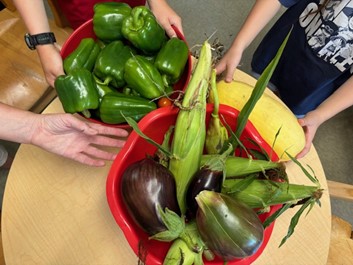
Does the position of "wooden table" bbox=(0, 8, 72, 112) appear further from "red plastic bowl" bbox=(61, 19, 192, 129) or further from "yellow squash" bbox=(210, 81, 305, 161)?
"yellow squash" bbox=(210, 81, 305, 161)

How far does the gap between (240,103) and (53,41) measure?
45 cm

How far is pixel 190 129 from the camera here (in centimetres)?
53

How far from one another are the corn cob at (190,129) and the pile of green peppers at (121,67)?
97 mm

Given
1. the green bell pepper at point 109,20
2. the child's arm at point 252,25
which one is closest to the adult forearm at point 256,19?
the child's arm at point 252,25

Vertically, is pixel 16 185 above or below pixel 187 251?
below

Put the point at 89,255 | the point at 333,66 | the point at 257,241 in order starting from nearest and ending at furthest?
the point at 257,241 < the point at 89,255 < the point at 333,66

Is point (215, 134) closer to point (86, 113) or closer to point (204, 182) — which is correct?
point (204, 182)

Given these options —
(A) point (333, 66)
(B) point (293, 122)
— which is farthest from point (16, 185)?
(A) point (333, 66)

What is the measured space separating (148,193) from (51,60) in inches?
16.3

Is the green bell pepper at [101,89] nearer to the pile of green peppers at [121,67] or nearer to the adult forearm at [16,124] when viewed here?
the pile of green peppers at [121,67]

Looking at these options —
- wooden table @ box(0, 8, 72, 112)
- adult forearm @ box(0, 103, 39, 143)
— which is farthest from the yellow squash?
wooden table @ box(0, 8, 72, 112)

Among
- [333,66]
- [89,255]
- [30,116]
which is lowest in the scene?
[89,255]

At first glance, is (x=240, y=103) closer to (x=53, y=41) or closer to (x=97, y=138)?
(x=97, y=138)

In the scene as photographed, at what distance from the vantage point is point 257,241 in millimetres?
458
